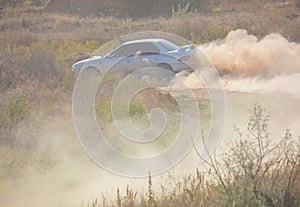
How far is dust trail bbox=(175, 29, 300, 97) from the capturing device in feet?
48.0

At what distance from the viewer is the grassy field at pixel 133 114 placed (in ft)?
20.6

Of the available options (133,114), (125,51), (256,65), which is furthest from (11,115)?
(256,65)

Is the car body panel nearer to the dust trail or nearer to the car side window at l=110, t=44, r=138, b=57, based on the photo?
the car side window at l=110, t=44, r=138, b=57

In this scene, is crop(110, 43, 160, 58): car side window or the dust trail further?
crop(110, 43, 160, 58): car side window

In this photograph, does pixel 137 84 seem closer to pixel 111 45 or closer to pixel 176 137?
pixel 176 137

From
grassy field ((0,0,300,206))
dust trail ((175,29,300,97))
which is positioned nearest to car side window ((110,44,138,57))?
grassy field ((0,0,300,206))

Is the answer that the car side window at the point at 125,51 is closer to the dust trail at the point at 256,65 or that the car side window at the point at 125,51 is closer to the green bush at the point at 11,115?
the dust trail at the point at 256,65

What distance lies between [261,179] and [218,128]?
15.5ft

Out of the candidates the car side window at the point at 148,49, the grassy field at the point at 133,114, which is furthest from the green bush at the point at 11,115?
the car side window at the point at 148,49

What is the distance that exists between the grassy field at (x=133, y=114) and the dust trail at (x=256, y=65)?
8.73 ft

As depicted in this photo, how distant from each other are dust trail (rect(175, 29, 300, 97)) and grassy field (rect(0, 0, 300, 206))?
266 centimetres

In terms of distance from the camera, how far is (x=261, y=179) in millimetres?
6328

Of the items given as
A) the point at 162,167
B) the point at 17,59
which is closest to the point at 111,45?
the point at 17,59

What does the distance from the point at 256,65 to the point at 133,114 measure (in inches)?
240
